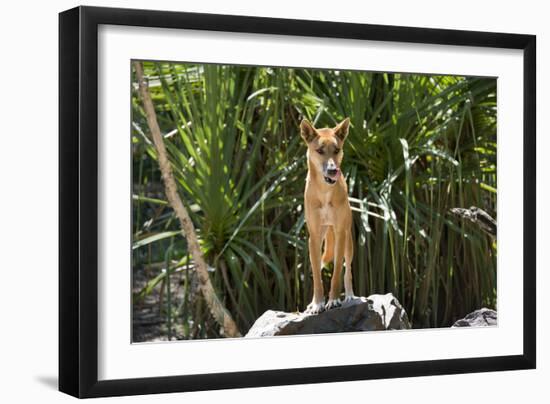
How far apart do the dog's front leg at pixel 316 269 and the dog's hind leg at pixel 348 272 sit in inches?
4.3

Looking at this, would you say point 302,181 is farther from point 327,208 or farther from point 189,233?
point 189,233

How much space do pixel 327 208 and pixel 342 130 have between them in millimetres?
336

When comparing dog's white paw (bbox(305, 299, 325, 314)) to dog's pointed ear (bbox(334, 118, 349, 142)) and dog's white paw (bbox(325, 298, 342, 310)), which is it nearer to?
dog's white paw (bbox(325, 298, 342, 310))

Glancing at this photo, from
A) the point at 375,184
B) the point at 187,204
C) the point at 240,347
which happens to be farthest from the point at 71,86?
the point at 375,184

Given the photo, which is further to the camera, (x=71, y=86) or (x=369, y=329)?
(x=369, y=329)

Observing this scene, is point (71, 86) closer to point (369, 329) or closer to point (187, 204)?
point (187, 204)

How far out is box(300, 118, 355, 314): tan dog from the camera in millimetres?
4867

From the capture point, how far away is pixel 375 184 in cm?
514

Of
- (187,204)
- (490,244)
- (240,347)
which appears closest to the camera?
(240,347)

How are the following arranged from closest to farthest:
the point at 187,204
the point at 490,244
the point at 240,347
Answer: the point at 240,347 → the point at 187,204 → the point at 490,244

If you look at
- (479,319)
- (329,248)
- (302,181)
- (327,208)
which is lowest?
(479,319)

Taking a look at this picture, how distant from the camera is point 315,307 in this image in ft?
16.0

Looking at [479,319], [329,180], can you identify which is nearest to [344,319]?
[329,180]

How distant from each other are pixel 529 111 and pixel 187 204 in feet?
5.20
